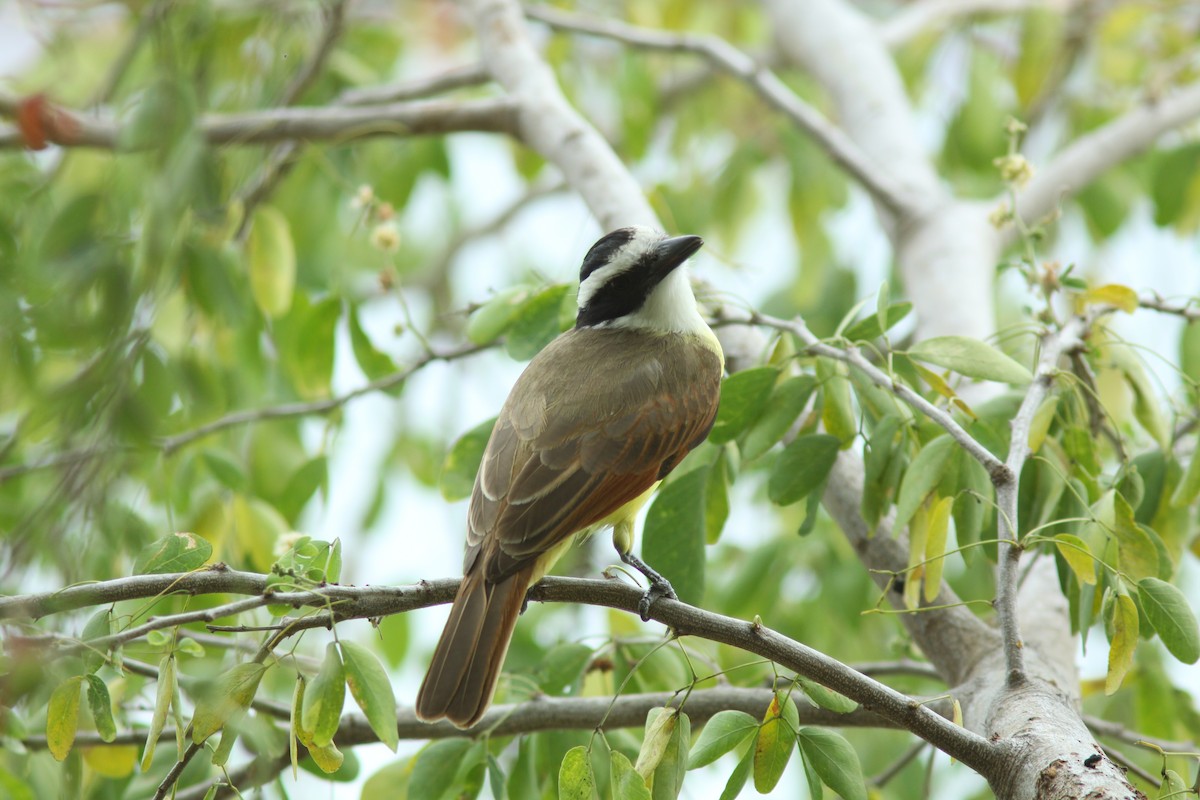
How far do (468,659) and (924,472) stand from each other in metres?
1.08

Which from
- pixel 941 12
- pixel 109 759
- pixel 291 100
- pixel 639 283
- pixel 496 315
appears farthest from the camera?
pixel 941 12

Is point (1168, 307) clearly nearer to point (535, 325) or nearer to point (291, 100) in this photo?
point (535, 325)

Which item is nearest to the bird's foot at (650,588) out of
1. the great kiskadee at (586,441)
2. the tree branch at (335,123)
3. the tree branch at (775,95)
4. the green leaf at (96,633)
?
the great kiskadee at (586,441)

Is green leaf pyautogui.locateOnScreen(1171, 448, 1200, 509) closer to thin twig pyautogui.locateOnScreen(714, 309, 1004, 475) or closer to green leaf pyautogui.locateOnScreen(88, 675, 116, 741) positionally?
thin twig pyautogui.locateOnScreen(714, 309, 1004, 475)

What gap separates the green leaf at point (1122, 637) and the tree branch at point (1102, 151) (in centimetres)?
297

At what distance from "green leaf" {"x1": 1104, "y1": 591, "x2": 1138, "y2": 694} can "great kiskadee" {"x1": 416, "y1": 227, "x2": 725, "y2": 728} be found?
2.87ft

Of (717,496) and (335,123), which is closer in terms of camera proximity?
(717,496)

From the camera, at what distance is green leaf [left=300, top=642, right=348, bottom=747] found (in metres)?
2.00

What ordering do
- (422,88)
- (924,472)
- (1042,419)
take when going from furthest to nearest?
(422,88)
(1042,419)
(924,472)

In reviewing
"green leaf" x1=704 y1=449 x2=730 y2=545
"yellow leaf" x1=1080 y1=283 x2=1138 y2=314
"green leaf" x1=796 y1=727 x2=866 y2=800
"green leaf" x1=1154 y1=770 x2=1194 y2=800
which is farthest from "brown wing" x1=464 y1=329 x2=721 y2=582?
"green leaf" x1=1154 y1=770 x2=1194 y2=800

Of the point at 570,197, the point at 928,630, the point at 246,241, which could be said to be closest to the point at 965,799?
the point at 928,630

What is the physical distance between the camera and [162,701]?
2.04m

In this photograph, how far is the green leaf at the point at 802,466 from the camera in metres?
2.74

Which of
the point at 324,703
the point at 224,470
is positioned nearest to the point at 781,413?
the point at 324,703
